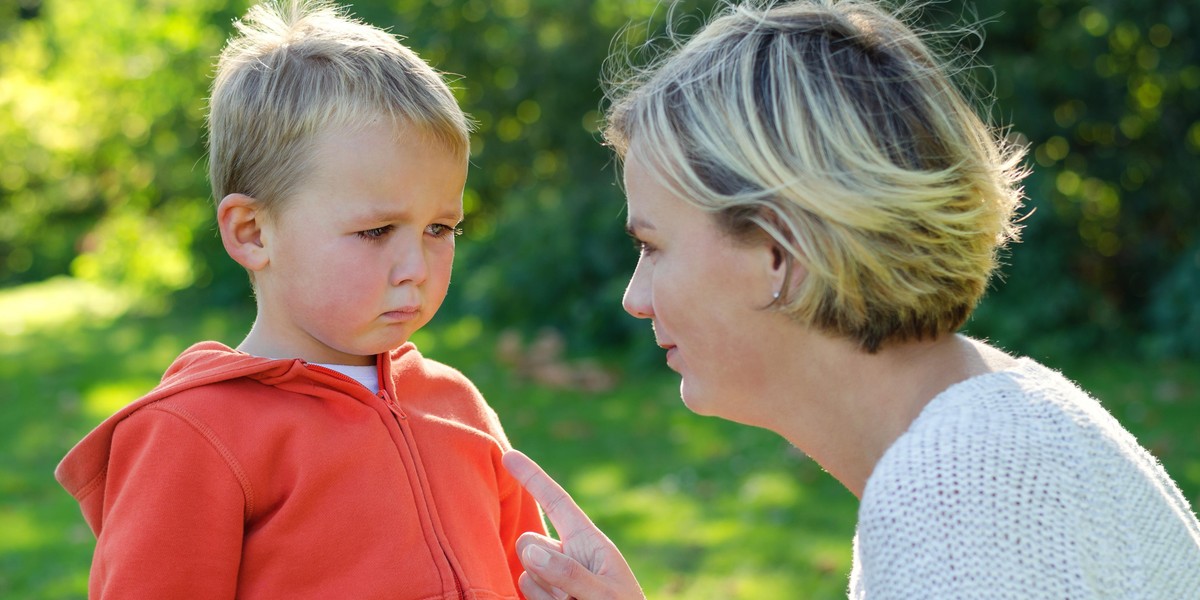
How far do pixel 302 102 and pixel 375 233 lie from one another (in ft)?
0.91

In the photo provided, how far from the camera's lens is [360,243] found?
2.15 meters

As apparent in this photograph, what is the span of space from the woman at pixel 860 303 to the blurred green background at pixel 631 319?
273cm

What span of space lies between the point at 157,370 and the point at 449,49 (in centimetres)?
360

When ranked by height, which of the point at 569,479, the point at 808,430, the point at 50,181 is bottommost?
the point at 50,181

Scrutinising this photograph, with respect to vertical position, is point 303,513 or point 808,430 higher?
point 808,430

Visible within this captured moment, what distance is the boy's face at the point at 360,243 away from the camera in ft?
7.04

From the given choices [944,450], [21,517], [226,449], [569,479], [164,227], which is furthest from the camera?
[164,227]

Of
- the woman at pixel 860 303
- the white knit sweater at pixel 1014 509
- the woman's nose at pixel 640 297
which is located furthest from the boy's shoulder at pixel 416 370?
the white knit sweater at pixel 1014 509

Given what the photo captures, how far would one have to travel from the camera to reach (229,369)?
2.09 m

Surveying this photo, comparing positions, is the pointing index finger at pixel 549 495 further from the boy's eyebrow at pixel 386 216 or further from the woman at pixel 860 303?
the boy's eyebrow at pixel 386 216

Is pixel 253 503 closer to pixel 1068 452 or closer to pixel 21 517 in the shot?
pixel 1068 452

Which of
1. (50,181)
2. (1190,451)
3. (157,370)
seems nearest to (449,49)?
(157,370)

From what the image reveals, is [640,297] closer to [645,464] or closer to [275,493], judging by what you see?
[275,493]

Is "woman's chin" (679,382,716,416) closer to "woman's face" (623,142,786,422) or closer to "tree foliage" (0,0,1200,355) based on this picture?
"woman's face" (623,142,786,422)
